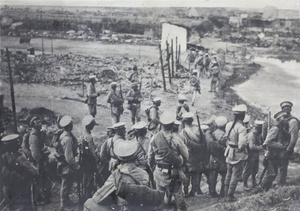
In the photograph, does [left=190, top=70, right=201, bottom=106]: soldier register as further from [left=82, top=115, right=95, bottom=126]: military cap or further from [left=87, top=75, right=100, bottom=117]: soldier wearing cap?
[left=82, top=115, right=95, bottom=126]: military cap

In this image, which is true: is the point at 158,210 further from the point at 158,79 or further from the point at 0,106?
the point at 0,106

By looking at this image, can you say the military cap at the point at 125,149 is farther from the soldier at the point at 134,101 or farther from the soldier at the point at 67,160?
the soldier at the point at 67,160

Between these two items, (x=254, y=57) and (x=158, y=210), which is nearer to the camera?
(x=158, y=210)

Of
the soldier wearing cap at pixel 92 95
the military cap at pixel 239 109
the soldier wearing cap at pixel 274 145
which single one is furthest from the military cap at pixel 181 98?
the soldier wearing cap at pixel 274 145

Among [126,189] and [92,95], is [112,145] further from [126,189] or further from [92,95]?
[92,95]

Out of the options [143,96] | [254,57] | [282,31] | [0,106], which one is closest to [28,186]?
[0,106]

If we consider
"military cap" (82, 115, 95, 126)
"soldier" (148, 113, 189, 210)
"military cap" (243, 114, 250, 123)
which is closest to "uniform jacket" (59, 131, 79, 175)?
"military cap" (82, 115, 95, 126)

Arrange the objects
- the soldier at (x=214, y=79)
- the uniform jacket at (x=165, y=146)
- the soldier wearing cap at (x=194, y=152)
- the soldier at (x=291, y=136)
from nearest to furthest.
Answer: the uniform jacket at (x=165, y=146) → the soldier wearing cap at (x=194, y=152) → the soldier at (x=291, y=136) → the soldier at (x=214, y=79)
